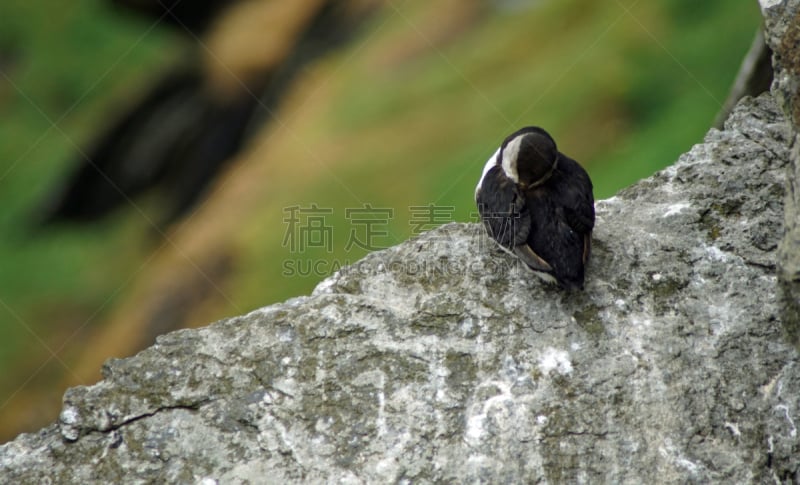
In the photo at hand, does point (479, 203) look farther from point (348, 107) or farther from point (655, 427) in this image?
point (348, 107)

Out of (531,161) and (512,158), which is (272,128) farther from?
(531,161)

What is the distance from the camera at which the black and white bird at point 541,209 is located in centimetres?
505

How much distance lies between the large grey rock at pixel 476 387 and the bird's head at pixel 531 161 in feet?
1.99

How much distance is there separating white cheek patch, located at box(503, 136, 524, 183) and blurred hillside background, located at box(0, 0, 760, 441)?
4.31 meters

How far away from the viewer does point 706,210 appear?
546cm

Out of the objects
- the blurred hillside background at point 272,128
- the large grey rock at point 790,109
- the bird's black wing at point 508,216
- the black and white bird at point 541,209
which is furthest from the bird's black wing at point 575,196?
the blurred hillside background at point 272,128

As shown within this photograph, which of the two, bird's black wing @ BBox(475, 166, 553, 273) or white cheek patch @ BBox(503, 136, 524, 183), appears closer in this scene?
bird's black wing @ BBox(475, 166, 553, 273)

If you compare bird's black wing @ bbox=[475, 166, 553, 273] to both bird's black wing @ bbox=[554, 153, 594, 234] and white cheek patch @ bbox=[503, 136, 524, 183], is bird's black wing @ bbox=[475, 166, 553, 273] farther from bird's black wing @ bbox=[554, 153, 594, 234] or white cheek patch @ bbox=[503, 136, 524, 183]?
bird's black wing @ bbox=[554, 153, 594, 234]

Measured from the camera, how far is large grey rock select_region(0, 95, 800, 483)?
4398mm

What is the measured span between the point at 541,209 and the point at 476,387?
1325 millimetres

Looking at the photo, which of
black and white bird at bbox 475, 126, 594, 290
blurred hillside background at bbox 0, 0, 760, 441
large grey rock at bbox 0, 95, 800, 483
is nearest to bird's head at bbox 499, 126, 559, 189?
black and white bird at bbox 475, 126, 594, 290

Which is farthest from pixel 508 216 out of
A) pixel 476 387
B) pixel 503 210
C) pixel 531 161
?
pixel 476 387

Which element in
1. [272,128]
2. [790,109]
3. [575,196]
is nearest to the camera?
[790,109]

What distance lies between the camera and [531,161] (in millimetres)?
5445
